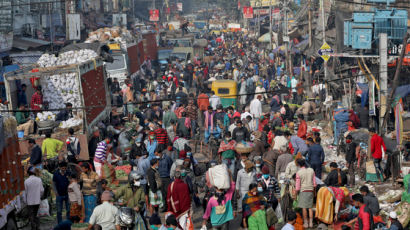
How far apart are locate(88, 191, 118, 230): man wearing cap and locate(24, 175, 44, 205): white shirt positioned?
240 centimetres

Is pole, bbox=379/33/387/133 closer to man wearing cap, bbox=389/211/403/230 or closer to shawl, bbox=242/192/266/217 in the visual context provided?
man wearing cap, bbox=389/211/403/230

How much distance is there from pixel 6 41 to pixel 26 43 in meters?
3.28

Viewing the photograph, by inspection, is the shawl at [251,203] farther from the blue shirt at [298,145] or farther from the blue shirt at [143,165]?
the blue shirt at [298,145]

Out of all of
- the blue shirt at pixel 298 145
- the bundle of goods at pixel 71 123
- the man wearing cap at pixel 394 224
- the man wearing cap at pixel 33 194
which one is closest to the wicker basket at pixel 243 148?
the blue shirt at pixel 298 145

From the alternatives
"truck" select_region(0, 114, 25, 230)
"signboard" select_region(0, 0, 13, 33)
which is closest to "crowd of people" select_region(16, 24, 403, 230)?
"truck" select_region(0, 114, 25, 230)

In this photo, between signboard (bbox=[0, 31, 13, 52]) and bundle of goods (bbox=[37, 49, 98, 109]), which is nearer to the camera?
bundle of goods (bbox=[37, 49, 98, 109])

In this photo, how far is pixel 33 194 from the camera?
466 inches

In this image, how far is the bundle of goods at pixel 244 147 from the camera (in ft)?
45.5

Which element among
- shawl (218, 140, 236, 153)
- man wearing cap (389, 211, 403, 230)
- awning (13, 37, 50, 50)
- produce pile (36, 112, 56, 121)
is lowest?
man wearing cap (389, 211, 403, 230)

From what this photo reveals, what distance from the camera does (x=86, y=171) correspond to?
11758 millimetres

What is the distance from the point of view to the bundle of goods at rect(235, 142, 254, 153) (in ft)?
45.5

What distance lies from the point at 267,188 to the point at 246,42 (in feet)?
169

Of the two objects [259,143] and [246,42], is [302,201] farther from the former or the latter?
[246,42]

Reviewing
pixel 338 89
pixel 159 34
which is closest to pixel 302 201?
pixel 338 89
